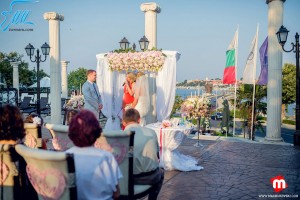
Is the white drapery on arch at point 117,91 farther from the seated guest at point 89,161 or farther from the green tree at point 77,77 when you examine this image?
the green tree at point 77,77

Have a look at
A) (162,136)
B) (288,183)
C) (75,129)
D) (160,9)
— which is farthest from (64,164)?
(160,9)

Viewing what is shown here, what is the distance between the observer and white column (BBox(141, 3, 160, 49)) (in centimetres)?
1276

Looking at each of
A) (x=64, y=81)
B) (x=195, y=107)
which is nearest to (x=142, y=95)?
(x=195, y=107)

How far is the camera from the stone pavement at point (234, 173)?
560 centimetres

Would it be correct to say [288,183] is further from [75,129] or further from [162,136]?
[75,129]

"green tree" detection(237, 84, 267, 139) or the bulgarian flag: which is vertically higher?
the bulgarian flag

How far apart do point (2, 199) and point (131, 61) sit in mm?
5983

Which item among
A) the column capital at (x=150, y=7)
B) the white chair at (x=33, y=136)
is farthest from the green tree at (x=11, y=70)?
the white chair at (x=33, y=136)

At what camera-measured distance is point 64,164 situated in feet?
7.92

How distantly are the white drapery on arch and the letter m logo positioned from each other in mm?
3419

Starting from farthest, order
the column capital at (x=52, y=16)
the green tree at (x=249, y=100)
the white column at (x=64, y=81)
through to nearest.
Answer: the white column at (x=64, y=81), the green tree at (x=249, y=100), the column capital at (x=52, y=16)

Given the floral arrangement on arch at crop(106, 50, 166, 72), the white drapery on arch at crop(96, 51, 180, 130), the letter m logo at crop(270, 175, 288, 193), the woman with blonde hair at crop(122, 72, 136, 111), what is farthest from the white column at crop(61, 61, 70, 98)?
the letter m logo at crop(270, 175, 288, 193)

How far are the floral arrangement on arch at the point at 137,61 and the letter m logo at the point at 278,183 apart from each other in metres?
3.96

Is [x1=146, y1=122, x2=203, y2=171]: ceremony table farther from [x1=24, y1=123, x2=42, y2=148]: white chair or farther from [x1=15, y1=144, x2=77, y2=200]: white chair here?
[x1=15, y1=144, x2=77, y2=200]: white chair
